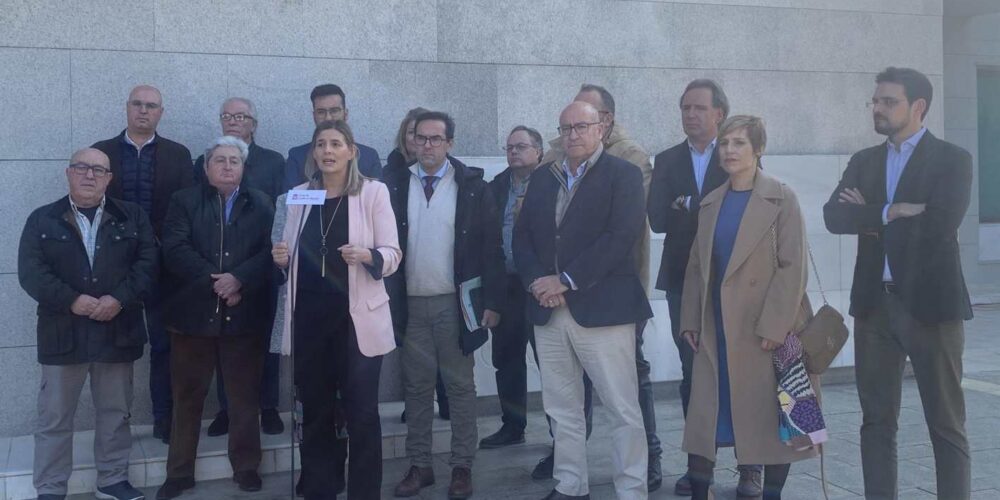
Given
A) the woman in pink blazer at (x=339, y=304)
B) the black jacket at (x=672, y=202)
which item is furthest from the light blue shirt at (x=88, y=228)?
the black jacket at (x=672, y=202)

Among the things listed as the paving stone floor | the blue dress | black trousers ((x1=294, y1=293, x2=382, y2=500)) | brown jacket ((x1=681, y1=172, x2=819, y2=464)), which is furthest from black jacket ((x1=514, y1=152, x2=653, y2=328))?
the paving stone floor

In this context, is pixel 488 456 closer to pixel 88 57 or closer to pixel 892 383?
pixel 892 383

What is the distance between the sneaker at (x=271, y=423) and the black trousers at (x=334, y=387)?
1.32 metres

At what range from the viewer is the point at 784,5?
8.34m

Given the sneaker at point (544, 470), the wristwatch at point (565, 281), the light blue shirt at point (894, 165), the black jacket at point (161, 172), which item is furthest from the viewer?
the black jacket at point (161, 172)

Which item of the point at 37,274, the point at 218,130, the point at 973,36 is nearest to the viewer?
the point at 37,274

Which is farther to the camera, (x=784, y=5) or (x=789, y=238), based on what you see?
(x=784, y=5)

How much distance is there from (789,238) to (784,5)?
441 cm

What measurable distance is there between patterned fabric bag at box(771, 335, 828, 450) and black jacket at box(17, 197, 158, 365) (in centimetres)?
332

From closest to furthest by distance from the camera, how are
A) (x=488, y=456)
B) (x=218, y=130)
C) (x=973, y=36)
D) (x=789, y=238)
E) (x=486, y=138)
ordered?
(x=789, y=238) → (x=488, y=456) → (x=218, y=130) → (x=486, y=138) → (x=973, y=36)

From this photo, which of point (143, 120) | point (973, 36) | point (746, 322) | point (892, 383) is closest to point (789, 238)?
point (746, 322)

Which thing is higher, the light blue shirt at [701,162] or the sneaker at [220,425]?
the light blue shirt at [701,162]

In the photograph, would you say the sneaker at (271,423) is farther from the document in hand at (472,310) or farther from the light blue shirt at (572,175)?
the light blue shirt at (572,175)

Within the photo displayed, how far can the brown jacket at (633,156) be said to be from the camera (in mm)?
5367
